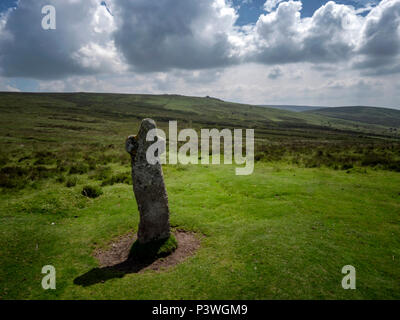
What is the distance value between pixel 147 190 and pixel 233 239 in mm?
5269

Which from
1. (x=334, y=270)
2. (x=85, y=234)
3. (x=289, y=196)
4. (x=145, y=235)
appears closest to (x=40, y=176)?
(x=85, y=234)

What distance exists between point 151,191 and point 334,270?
868 cm

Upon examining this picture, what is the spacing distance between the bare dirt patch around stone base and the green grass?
49cm

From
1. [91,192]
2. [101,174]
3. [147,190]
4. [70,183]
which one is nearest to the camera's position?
[147,190]

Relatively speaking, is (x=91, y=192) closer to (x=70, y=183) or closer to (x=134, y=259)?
(x=70, y=183)

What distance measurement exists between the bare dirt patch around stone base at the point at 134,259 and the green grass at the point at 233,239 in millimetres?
495

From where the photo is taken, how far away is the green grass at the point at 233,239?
332 inches

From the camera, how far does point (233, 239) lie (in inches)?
470

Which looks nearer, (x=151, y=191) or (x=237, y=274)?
(x=237, y=274)

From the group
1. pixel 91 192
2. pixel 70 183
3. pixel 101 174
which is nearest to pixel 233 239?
pixel 91 192

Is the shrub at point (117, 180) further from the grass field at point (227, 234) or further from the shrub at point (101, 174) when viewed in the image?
the shrub at point (101, 174)

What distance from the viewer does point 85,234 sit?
42.0 feet
